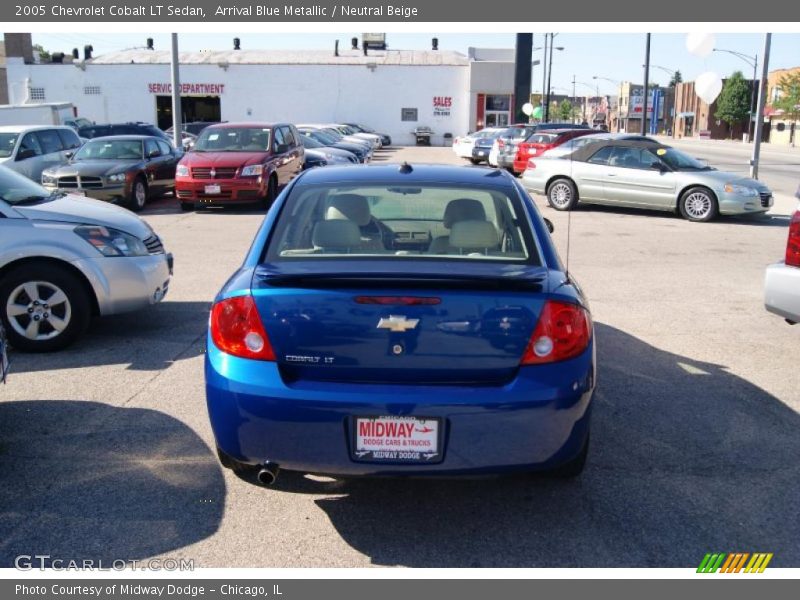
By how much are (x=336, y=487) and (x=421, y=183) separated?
5.67 ft

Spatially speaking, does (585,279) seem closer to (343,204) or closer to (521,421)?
(343,204)

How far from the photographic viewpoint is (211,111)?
60625 mm

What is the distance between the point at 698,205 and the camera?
50.9 feet

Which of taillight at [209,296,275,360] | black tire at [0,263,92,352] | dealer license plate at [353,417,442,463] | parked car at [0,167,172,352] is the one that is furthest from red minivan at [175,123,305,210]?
dealer license plate at [353,417,442,463]

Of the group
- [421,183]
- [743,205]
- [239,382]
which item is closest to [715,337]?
[421,183]

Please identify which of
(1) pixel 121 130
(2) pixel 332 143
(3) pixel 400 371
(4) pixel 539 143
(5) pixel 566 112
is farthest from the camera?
(5) pixel 566 112

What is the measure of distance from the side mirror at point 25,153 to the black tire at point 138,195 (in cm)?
237

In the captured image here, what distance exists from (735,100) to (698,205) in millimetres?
85218

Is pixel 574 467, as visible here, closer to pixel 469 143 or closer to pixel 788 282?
pixel 788 282

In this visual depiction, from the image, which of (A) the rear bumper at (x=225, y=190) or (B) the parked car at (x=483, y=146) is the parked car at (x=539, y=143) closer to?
(B) the parked car at (x=483, y=146)

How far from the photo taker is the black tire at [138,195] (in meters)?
16.5

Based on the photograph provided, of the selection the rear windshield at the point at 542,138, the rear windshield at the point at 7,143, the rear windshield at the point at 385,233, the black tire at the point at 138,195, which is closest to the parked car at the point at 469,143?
the rear windshield at the point at 542,138

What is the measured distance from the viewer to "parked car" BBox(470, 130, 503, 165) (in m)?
30.3

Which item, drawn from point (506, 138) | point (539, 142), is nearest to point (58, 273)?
point (539, 142)
